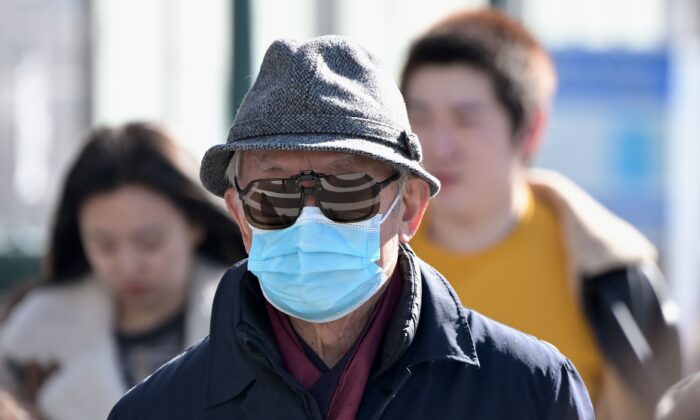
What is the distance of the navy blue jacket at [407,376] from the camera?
2652 millimetres

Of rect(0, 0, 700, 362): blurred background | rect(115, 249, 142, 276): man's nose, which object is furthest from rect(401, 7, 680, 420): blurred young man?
rect(0, 0, 700, 362): blurred background

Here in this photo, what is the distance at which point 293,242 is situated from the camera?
2.71 meters

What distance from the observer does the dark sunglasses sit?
271cm

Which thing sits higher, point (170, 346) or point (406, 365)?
point (406, 365)

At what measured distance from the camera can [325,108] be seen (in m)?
2.67

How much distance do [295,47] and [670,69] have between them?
5.64 meters

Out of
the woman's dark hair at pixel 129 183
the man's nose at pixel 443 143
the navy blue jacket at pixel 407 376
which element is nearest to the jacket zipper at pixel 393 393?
the navy blue jacket at pixel 407 376

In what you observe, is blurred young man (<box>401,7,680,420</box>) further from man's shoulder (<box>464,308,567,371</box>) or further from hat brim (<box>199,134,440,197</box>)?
hat brim (<box>199,134,440,197</box>)

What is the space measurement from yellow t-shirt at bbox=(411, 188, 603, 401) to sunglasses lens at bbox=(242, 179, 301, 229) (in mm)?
1433

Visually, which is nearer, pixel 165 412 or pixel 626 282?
pixel 165 412

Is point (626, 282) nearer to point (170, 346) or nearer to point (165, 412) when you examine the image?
point (170, 346)

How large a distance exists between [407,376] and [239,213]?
48 cm

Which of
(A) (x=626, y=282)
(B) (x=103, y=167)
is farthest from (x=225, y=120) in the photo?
(A) (x=626, y=282)

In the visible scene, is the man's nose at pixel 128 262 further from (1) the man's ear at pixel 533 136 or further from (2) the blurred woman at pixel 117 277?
(1) the man's ear at pixel 533 136
